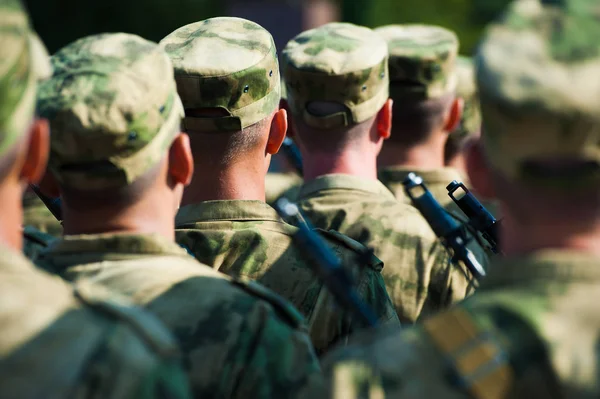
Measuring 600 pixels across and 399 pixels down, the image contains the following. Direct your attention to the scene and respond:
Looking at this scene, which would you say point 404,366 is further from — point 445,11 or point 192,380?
point 445,11

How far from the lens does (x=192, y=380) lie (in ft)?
10.3

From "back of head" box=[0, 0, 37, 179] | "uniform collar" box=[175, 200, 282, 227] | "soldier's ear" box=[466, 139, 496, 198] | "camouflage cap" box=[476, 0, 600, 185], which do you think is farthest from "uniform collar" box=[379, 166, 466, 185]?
"back of head" box=[0, 0, 37, 179]

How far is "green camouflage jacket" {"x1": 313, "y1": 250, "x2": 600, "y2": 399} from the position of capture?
2.66 meters

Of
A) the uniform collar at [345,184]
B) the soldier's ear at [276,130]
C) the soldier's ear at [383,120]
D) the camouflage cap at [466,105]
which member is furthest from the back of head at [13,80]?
the camouflage cap at [466,105]

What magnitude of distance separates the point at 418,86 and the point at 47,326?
3.79m

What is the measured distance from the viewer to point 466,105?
7.58 m

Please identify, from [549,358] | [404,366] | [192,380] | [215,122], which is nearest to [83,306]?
[192,380]

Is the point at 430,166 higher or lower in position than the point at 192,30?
lower

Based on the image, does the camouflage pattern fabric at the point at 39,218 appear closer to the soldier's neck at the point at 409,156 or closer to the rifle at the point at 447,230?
the soldier's neck at the point at 409,156

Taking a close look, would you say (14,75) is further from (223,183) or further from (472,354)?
(223,183)

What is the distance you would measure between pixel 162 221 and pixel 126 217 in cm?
11

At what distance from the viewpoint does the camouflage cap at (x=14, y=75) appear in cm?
271

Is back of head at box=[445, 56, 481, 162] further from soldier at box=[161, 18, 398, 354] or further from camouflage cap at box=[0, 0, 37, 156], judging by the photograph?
camouflage cap at box=[0, 0, 37, 156]

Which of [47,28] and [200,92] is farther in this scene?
[47,28]
